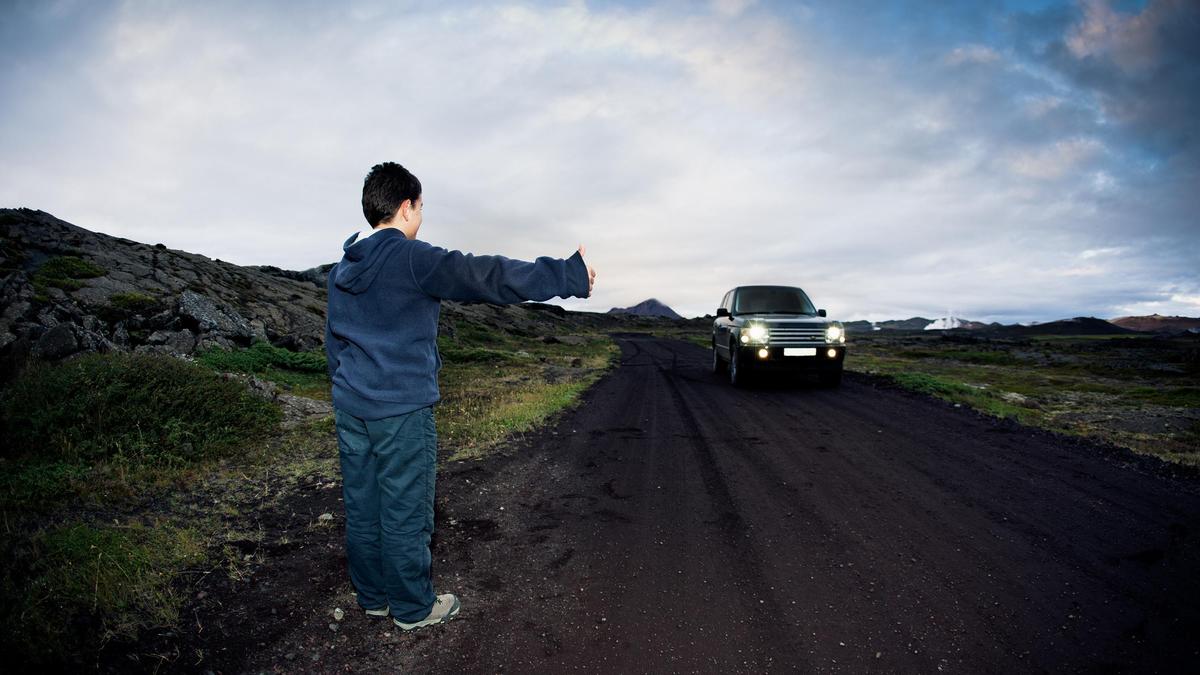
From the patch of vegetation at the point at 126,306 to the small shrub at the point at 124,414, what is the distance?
248 inches

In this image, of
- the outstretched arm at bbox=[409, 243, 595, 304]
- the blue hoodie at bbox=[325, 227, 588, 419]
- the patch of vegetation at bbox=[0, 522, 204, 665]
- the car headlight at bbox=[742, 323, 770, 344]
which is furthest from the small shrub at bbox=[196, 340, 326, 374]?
the outstretched arm at bbox=[409, 243, 595, 304]

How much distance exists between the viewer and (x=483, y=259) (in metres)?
2.43

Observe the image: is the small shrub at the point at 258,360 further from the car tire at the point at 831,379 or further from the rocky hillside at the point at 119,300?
the car tire at the point at 831,379

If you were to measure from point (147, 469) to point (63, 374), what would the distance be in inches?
88.5

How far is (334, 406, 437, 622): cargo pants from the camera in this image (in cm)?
259

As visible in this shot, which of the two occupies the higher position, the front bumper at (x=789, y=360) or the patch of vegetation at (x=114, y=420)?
the front bumper at (x=789, y=360)

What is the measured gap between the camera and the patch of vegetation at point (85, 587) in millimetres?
2480

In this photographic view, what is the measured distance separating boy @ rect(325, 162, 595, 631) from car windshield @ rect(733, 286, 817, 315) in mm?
10929

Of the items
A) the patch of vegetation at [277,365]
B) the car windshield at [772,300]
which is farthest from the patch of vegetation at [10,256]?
the car windshield at [772,300]

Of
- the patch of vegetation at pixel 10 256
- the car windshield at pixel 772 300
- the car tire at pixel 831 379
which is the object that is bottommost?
the car tire at pixel 831 379

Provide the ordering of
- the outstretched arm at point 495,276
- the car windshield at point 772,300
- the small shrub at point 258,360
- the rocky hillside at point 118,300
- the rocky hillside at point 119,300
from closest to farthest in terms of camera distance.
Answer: the outstretched arm at point 495,276 → the rocky hillside at point 119,300 → the rocky hillside at point 118,300 → the small shrub at point 258,360 → the car windshield at point 772,300

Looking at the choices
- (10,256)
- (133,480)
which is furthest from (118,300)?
(133,480)

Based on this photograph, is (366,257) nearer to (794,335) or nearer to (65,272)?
(794,335)

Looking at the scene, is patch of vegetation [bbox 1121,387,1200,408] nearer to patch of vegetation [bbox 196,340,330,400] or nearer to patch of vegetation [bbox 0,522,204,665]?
patch of vegetation [bbox 0,522,204,665]
